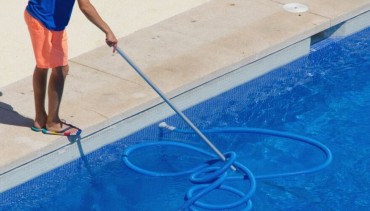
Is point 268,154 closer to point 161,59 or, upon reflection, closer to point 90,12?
point 161,59

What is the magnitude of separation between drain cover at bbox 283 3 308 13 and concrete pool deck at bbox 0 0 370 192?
0.06 metres

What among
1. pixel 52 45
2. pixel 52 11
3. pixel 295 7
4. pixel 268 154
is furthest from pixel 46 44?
pixel 295 7

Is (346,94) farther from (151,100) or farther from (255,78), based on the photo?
A: (151,100)

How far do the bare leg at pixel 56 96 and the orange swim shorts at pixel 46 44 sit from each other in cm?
9

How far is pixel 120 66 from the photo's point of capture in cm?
799

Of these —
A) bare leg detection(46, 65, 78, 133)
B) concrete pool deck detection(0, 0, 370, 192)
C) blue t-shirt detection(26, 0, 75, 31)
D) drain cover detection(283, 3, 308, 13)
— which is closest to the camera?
blue t-shirt detection(26, 0, 75, 31)

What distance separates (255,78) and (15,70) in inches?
79.3

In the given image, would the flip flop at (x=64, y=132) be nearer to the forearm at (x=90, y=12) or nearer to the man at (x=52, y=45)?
the man at (x=52, y=45)

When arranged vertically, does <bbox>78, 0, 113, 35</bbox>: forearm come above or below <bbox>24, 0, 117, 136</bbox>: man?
above

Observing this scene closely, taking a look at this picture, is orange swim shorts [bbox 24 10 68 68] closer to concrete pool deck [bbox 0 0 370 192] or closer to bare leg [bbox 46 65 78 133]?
bare leg [bbox 46 65 78 133]

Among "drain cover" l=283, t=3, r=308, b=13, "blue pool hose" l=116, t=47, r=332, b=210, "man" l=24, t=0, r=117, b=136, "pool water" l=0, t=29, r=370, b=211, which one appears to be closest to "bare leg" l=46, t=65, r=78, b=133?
"man" l=24, t=0, r=117, b=136

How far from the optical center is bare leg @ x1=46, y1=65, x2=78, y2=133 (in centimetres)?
679

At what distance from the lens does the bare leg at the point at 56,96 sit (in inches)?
267

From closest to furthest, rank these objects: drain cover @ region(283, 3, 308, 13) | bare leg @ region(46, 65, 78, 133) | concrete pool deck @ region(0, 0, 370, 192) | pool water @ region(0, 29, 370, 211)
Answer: bare leg @ region(46, 65, 78, 133), pool water @ region(0, 29, 370, 211), concrete pool deck @ region(0, 0, 370, 192), drain cover @ region(283, 3, 308, 13)
